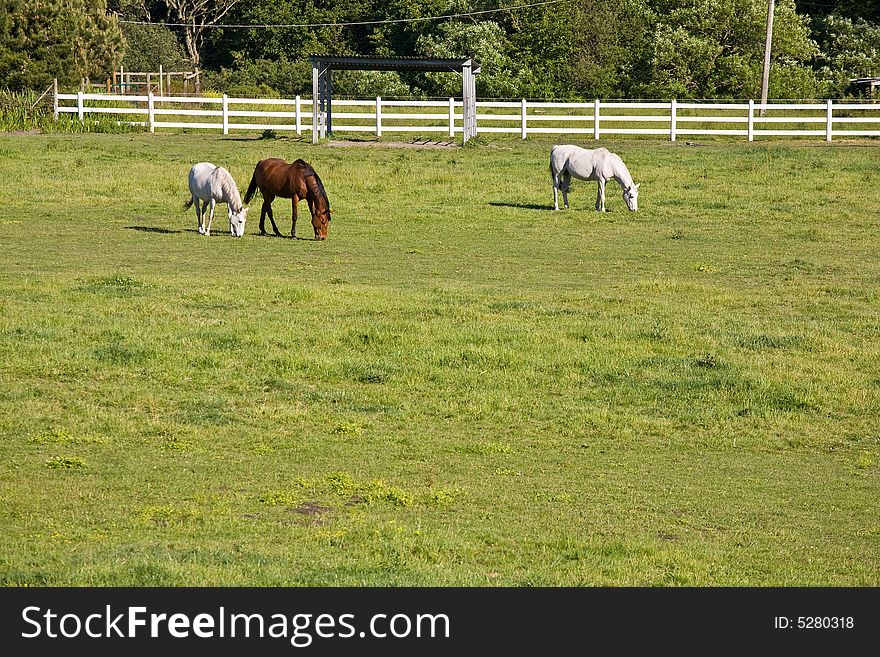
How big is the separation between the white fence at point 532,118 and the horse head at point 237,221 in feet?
54.3

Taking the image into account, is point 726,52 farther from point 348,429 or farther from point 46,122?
point 348,429

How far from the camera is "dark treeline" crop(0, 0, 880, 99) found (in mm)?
52969

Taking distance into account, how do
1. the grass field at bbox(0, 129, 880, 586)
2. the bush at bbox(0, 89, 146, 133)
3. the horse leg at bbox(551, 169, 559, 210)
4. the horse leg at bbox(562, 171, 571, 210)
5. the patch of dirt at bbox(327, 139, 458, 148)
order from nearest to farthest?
the grass field at bbox(0, 129, 880, 586) → the horse leg at bbox(551, 169, 559, 210) → the horse leg at bbox(562, 171, 571, 210) → the patch of dirt at bbox(327, 139, 458, 148) → the bush at bbox(0, 89, 146, 133)

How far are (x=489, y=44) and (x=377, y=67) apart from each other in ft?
63.5

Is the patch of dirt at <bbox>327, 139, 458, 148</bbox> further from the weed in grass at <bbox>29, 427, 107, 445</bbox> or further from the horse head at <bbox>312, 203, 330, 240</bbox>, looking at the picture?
the weed in grass at <bbox>29, 427, 107, 445</bbox>

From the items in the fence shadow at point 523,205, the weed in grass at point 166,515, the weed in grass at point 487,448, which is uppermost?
the fence shadow at point 523,205

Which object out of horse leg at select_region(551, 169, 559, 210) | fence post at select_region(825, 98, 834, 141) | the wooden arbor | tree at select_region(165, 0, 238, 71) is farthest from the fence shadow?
tree at select_region(165, 0, 238, 71)

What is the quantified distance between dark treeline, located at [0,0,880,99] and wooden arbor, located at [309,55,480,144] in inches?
599

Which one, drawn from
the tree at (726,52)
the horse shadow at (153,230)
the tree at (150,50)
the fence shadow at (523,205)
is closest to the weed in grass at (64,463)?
the horse shadow at (153,230)

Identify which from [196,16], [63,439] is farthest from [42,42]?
[63,439]

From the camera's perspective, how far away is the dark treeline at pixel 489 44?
53.0 metres

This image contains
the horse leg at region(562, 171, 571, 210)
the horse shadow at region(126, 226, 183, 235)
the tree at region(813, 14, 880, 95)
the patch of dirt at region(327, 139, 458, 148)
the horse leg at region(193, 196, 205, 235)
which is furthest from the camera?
the tree at region(813, 14, 880, 95)

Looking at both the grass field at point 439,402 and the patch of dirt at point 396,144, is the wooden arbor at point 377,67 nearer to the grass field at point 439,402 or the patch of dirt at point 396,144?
the patch of dirt at point 396,144
